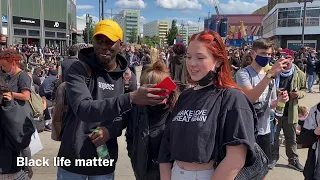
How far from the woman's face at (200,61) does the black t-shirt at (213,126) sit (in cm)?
11

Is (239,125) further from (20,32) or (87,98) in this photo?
(20,32)

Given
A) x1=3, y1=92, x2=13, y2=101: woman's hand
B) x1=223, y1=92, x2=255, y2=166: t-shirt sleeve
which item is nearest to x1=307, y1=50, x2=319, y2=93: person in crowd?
x1=3, y1=92, x2=13, y2=101: woman's hand

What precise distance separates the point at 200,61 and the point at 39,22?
55.6m

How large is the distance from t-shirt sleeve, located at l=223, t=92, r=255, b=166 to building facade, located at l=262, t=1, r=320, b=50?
148 ft

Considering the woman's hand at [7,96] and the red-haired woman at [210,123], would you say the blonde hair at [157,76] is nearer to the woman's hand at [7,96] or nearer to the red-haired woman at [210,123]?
the red-haired woman at [210,123]

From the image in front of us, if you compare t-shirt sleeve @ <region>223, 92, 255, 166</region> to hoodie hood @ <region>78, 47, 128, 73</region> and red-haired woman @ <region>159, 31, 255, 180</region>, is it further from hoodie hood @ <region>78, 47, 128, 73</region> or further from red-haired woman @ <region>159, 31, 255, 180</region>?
hoodie hood @ <region>78, 47, 128, 73</region>

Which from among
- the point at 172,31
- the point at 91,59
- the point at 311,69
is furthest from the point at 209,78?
the point at 172,31

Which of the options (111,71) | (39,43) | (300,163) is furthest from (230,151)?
(39,43)

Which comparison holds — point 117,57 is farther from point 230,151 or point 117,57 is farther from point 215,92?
point 230,151

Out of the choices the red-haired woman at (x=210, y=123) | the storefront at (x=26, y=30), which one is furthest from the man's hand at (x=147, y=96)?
the storefront at (x=26, y=30)

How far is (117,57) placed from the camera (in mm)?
2588

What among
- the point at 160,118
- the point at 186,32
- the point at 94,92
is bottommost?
the point at 160,118

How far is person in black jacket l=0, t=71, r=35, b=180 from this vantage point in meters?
3.00

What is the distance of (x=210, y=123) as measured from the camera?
72.3 inches
